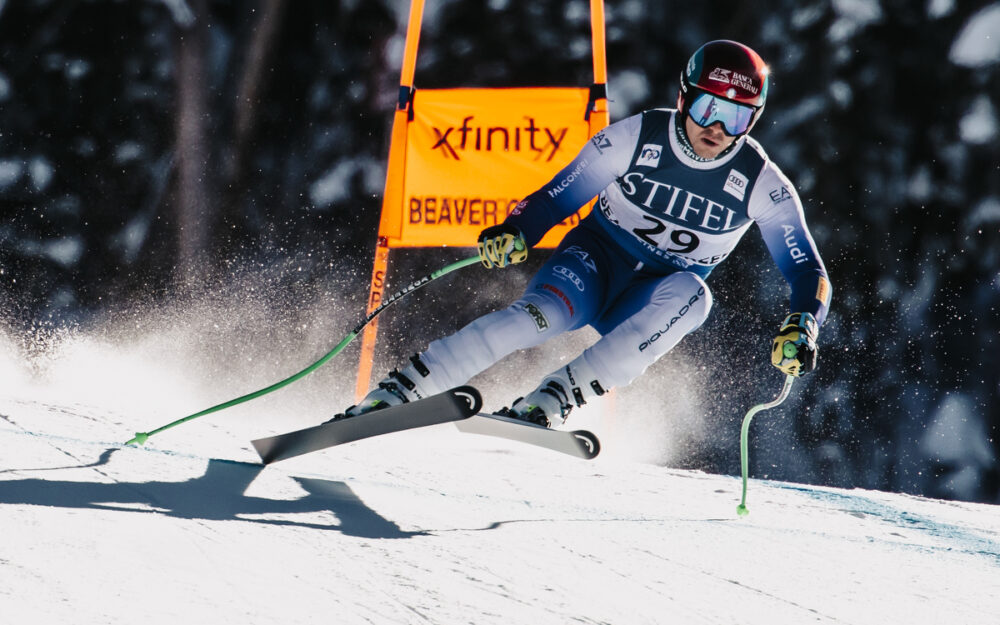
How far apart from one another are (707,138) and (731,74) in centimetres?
20

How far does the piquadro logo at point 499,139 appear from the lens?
410cm

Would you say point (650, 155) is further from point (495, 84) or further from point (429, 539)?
point (495, 84)

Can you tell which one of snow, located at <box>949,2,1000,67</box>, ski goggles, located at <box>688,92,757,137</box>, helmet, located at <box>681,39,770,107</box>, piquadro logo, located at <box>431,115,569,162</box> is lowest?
ski goggles, located at <box>688,92,757,137</box>

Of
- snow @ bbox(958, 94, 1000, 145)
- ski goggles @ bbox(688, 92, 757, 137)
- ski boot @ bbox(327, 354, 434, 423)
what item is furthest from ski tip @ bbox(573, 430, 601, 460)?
snow @ bbox(958, 94, 1000, 145)

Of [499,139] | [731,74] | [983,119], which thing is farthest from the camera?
[983,119]

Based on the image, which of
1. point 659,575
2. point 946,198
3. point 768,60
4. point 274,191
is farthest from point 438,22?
point 659,575

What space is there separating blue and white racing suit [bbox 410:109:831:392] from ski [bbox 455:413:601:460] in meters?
0.17

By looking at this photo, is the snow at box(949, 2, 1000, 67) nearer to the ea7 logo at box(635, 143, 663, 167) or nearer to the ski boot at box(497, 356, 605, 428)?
the ea7 logo at box(635, 143, 663, 167)

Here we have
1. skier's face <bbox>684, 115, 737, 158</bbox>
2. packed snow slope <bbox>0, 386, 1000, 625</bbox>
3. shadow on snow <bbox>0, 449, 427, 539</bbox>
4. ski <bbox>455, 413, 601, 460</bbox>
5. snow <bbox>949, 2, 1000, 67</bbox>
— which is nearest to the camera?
packed snow slope <bbox>0, 386, 1000, 625</bbox>

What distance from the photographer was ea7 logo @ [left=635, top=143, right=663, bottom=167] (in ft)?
9.82

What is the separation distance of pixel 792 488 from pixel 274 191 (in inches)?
112

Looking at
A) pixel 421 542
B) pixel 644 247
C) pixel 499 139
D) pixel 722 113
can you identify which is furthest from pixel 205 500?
pixel 499 139

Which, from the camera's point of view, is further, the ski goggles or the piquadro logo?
the piquadro logo

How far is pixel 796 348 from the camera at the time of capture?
8.85ft
